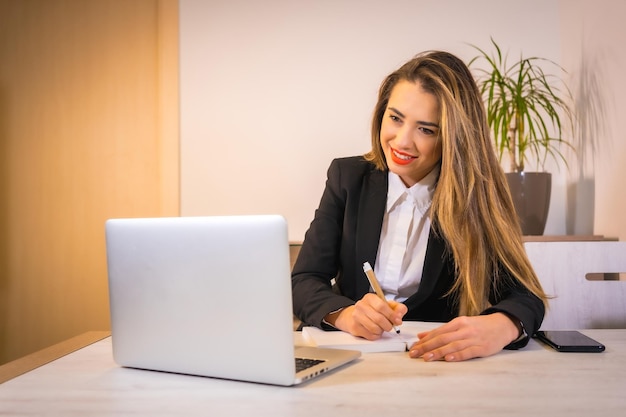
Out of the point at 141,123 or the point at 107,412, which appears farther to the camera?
the point at 141,123

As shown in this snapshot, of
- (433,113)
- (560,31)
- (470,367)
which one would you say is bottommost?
(470,367)

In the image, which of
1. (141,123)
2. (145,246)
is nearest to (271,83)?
(141,123)

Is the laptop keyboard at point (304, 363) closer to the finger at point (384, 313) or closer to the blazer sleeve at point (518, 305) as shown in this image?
the finger at point (384, 313)

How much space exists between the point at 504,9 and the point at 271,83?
116cm

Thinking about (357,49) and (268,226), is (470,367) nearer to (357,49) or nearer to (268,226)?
(268,226)

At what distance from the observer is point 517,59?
311 cm

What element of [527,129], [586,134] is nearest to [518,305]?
[586,134]

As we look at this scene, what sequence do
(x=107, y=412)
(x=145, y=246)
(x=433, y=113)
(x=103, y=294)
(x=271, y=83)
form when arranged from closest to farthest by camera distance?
(x=107, y=412), (x=145, y=246), (x=433, y=113), (x=271, y=83), (x=103, y=294)

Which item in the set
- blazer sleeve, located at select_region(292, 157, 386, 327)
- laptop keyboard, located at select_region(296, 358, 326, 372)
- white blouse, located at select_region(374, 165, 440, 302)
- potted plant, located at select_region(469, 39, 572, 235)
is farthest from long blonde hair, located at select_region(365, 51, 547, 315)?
potted plant, located at select_region(469, 39, 572, 235)

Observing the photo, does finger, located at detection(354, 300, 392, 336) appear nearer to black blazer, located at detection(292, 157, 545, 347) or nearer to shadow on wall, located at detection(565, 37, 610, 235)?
black blazer, located at detection(292, 157, 545, 347)

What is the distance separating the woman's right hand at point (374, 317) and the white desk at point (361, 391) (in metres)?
0.09

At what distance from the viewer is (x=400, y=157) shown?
168 cm

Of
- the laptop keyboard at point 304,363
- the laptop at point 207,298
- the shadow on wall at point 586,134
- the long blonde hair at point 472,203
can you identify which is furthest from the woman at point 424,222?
the shadow on wall at point 586,134

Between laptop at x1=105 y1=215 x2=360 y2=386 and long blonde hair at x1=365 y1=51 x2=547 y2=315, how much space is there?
0.57m
